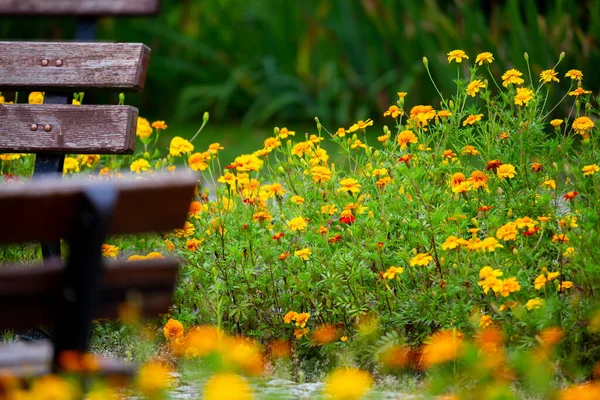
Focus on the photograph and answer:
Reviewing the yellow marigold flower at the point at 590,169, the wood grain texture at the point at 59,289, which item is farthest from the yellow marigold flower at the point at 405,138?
the wood grain texture at the point at 59,289

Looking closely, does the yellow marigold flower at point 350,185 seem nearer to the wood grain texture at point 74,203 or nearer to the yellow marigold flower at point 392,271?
the yellow marigold flower at point 392,271

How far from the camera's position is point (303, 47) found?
29.3 ft

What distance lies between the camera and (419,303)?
3162 mm

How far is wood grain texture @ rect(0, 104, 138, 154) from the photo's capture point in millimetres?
3539

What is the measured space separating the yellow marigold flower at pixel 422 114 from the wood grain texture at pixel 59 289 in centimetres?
134

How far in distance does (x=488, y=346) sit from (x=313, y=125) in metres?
6.79

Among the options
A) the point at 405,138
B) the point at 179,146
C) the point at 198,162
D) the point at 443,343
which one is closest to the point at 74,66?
the point at 179,146

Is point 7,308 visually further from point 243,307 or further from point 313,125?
point 313,125

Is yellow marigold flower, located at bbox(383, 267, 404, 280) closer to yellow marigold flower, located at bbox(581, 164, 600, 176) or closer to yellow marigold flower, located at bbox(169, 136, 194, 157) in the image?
yellow marigold flower, located at bbox(581, 164, 600, 176)

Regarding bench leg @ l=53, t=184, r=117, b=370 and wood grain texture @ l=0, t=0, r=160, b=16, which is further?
wood grain texture @ l=0, t=0, r=160, b=16

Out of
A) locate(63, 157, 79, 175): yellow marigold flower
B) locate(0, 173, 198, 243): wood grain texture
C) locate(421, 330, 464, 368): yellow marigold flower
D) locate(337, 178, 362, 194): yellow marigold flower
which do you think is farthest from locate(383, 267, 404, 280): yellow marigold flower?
locate(63, 157, 79, 175): yellow marigold flower

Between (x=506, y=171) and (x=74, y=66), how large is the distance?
5.16 ft

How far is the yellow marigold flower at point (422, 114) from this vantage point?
3388 mm

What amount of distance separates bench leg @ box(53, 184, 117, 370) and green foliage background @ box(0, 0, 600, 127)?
17.8 ft
